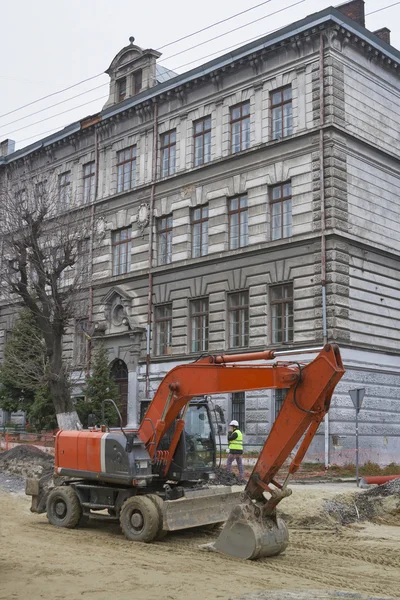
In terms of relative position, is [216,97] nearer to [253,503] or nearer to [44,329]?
[44,329]

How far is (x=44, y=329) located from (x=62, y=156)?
580 inches

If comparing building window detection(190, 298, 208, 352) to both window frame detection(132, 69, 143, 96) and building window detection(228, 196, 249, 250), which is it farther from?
window frame detection(132, 69, 143, 96)

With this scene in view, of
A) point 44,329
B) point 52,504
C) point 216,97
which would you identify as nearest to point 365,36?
point 216,97

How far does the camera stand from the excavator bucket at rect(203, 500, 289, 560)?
10531 mm

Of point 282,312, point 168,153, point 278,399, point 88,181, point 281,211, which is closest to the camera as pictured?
point 278,399

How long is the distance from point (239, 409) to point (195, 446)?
14.4 meters

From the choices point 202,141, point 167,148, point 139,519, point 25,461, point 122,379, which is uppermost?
point 167,148

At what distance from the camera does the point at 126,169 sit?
112ft

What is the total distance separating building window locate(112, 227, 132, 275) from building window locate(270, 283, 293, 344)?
8586mm

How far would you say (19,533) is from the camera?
13047 millimetres

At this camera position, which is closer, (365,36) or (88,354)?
(365,36)

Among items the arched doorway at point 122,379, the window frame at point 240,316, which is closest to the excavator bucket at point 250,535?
the window frame at point 240,316

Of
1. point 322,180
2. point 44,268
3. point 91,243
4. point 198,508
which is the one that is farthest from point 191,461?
point 91,243

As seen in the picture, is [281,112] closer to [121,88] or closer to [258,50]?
[258,50]
